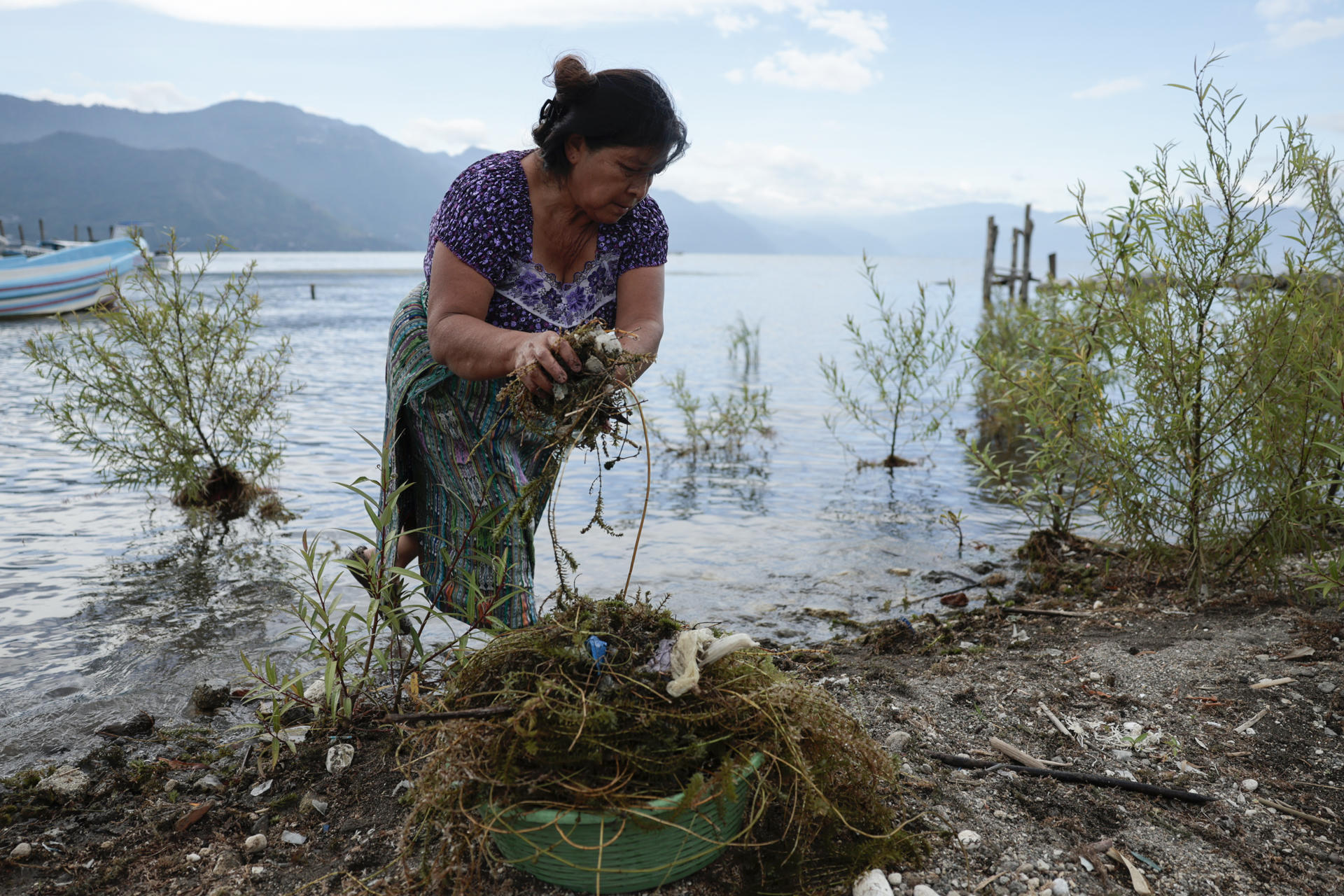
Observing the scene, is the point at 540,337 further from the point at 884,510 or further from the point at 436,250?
the point at 884,510

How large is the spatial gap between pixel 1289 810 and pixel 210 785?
3.40m

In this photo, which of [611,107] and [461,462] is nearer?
[611,107]

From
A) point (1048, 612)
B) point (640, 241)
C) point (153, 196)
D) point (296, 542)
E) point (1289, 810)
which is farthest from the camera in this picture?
point (153, 196)

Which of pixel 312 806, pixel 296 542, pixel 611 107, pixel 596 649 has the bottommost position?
pixel 296 542

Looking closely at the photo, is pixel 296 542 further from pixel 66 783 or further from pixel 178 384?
pixel 66 783

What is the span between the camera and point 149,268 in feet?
18.8

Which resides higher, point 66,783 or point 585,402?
point 585,402

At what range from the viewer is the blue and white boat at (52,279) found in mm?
22344

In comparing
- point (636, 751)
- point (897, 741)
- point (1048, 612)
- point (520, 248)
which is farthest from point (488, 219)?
point (1048, 612)

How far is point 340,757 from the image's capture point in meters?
2.88

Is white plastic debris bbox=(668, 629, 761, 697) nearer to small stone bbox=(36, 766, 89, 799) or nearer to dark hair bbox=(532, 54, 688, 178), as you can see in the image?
dark hair bbox=(532, 54, 688, 178)

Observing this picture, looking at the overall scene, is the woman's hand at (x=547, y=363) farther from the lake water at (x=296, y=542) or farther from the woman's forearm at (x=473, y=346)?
the lake water at (x=296, y=542)

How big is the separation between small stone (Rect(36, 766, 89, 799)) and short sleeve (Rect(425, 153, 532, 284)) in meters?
2.15

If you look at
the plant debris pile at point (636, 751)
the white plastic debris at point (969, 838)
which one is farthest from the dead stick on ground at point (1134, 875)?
the plant debris pile at point (636, 751)
